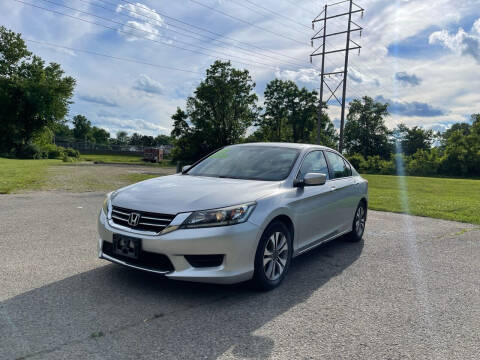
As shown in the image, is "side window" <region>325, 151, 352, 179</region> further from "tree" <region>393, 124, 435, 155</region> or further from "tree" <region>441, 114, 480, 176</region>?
"tree" <region>393, 124, 435, 155</region>

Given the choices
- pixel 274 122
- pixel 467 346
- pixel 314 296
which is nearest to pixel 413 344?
pixel 467 346

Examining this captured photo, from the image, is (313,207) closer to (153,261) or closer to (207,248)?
(207,248)

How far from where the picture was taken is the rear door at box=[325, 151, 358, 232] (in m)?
5.41

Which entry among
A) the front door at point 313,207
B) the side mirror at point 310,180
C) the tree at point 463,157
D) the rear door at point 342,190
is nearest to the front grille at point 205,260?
the front door at point 313,207

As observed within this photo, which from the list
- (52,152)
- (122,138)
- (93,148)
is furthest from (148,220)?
(122,138)

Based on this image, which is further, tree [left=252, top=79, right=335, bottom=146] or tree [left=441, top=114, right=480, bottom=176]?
tree [left=252, top=79, right=335, bottom=146]

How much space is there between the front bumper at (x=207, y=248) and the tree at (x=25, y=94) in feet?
161

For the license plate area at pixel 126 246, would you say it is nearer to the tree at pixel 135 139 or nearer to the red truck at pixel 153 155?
the red truck at pixel 153 155

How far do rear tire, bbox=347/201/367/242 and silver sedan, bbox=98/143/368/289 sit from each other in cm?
136

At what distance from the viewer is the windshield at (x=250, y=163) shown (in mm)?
4609

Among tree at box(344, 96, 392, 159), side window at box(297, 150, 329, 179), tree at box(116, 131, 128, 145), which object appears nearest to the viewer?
side window at box(297, 150, 329, 179)

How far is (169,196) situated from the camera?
3.78 metres

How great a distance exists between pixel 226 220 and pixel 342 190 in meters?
2.61

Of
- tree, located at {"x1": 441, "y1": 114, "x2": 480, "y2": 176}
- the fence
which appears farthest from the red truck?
tree, located at {"x1": 441, "y1": 114, "x2": 480, "y2": 176}
